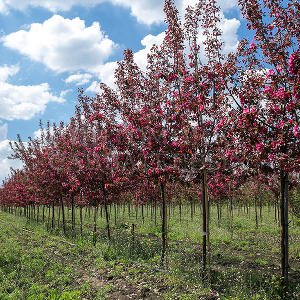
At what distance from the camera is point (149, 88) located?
8703mm

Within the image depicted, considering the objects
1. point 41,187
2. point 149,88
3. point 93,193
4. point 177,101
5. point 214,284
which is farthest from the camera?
point 41,187

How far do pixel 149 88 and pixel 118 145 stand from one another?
2248 millimetres

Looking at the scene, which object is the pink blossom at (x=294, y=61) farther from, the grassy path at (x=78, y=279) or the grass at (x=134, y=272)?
the grassy path at (x=78, y=279)

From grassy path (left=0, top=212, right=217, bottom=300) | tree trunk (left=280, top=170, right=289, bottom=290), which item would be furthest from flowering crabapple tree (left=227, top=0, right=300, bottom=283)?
grassy path (left=0, top=212, right=217, bottom=300)

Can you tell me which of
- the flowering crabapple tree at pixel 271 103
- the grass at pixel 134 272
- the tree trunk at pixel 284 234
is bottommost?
the grass at pixel 134 272

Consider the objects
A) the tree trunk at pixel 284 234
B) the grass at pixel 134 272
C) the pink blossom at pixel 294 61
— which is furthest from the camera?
the grass at pixel 134 272

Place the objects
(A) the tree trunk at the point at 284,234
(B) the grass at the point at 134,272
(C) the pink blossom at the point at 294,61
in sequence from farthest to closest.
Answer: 1. (B) the grass at the point at 134,272
2. (A) the tree trunk at the point at 284,234
3. (C) the pink blossom at the point at 294,61

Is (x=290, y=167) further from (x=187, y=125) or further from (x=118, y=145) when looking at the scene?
(x=118, y=145)

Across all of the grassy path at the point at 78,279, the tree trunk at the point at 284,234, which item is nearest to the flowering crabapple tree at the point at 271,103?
the tree trunk at the point at 284,234

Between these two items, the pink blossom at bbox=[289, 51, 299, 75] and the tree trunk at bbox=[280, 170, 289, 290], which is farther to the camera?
the tree trunk at bbox=[280, 170, 289, 290]

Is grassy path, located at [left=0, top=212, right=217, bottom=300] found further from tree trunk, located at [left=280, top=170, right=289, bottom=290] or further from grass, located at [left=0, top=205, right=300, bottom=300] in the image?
tree trunk, located at [left=280, top=170, right=289, bottom=290]

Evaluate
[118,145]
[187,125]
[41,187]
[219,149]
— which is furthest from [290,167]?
[41,187]

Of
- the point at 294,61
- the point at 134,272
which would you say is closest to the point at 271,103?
the point at 294,61

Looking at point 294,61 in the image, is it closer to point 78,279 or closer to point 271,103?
point 271,103
